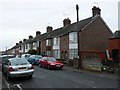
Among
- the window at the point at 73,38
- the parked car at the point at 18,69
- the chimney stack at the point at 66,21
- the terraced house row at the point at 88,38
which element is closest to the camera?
the parked car at the point at 18,69

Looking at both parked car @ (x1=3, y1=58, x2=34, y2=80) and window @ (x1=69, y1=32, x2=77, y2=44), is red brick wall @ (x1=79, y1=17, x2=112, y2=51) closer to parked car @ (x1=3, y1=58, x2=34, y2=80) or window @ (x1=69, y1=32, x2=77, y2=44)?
window @ (x1=69, y1=32, x2=77, y2=44)

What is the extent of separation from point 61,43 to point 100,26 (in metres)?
8.86

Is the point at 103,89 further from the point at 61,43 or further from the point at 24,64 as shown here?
the point at 61,43

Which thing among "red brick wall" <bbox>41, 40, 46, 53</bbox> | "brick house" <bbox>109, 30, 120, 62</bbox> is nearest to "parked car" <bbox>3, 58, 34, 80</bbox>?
"brick house" <bbox>109, 30, 120, 62</bbox>

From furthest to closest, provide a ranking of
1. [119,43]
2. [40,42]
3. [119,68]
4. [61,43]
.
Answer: [40,42], [61,43], [119,43], [119,68]

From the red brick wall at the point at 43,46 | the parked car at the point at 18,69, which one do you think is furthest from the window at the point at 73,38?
the parked car at the point at 18,69

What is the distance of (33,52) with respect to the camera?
5984cm

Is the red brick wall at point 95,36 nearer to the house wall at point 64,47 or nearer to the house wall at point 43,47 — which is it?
the house wall at point 64,47

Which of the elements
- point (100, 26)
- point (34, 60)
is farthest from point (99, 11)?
point (34, 60)

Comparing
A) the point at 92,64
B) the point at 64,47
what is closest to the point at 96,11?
the point at 64,47

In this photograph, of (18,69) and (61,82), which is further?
(18,69)

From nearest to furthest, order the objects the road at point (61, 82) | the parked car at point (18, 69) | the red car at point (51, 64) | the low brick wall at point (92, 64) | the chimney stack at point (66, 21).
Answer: the road at point (61, 82) < the parked car at point (18, 69) < the low brick wall at point (92, 64) < the red car at point (51, 64) < the chimney stack at point (66, 21)

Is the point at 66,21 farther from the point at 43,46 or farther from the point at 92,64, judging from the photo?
the point at 92,64

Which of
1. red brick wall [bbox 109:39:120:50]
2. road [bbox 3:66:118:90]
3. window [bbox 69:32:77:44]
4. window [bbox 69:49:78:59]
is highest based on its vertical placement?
window [bbox 69:32:77:44]
